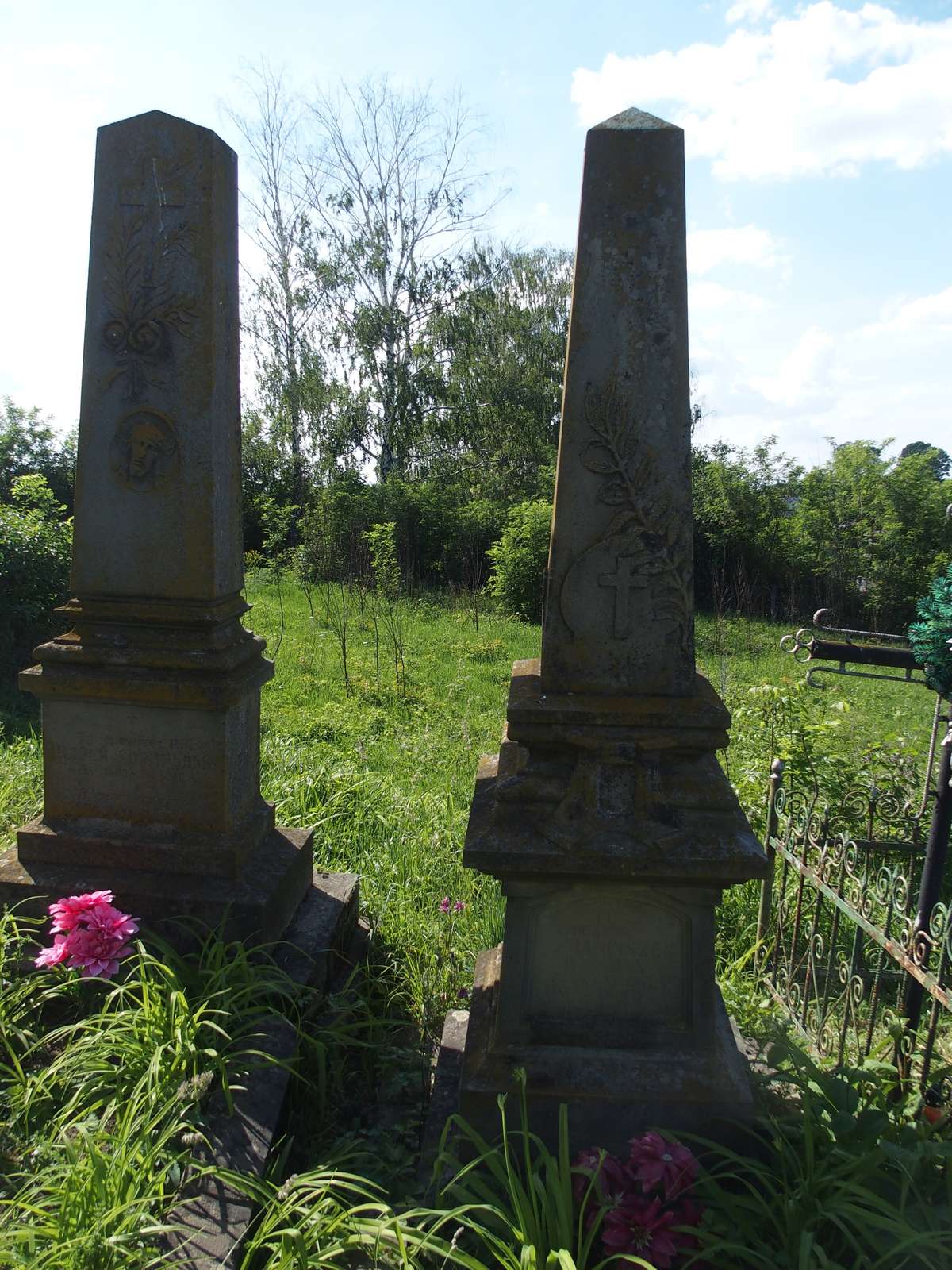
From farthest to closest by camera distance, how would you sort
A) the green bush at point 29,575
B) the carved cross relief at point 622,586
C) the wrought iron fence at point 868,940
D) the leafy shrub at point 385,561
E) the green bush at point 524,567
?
the green bush at point 524,567, the leafy shrub at point 385,561, the green bush at point 29,575, the wrought iron fence at point 868,940, the carved cross relief at point 622,586

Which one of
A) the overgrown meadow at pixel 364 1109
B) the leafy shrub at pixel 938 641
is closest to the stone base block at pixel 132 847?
the overgrown meadow at pixel 364 1109

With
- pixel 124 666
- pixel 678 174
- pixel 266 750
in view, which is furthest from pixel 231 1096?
pixel 266 750

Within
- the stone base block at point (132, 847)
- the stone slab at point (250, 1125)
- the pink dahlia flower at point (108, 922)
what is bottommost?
the stone slab at point (250, 1125)

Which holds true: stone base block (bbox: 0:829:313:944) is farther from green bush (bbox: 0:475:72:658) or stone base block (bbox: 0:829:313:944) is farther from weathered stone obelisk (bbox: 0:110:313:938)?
green bush (bbox: 0:475:72:658)

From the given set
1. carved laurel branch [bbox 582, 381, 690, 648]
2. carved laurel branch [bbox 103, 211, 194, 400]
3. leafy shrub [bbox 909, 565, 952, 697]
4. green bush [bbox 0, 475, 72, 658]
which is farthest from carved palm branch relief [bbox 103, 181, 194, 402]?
green bush [bbox 0, 475, 72, 658]

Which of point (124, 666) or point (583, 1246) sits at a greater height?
point (124, 666)

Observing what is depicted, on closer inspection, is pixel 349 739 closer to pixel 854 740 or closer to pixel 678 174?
pixel 854 740

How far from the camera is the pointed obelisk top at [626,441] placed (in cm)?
232

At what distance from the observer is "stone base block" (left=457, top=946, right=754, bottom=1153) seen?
7.82ft

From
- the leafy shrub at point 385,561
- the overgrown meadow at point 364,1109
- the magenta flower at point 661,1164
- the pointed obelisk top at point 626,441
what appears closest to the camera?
the overgrown meadow at point 364,1109

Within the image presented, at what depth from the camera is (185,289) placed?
3021 mm

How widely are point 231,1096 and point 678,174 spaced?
2.87 metres

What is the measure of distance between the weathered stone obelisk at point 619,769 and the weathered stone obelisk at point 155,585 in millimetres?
1126

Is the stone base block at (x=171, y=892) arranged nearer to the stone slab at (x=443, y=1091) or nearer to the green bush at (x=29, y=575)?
the stone slab at (x=443, y=1091)
